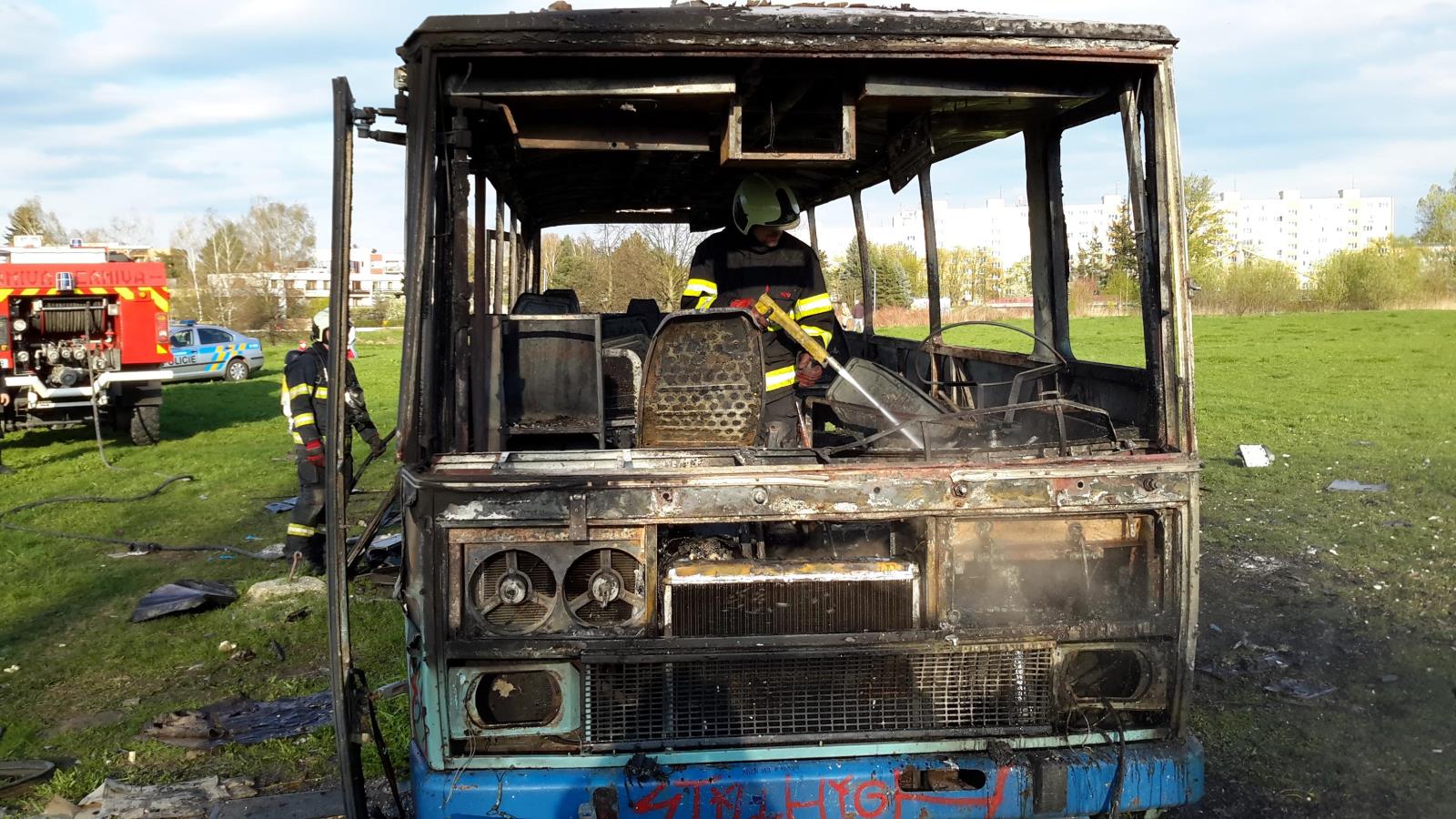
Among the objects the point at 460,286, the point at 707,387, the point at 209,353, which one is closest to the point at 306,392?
the point at 460,286

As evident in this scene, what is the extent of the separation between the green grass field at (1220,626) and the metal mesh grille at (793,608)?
1418 mm

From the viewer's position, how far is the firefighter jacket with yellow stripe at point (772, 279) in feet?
15.0

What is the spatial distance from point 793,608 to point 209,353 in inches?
1001

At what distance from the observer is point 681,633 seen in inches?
110

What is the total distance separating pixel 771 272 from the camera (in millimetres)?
4707

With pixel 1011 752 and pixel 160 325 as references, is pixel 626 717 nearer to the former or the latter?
pixel 1011 752

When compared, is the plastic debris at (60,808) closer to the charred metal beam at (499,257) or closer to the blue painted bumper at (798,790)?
the blue painted bumper at (798,790)

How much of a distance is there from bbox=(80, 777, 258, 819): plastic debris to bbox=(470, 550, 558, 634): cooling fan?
6.19 ft

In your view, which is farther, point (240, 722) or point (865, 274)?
point (865, 274)

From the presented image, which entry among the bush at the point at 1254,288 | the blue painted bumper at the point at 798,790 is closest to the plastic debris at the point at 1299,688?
the blue painted bumper at the point at 798,790

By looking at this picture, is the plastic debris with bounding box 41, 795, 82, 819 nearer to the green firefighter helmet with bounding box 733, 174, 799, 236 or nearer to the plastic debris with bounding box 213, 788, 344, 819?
the plastic debris with bounding box 213, 788, 344, 819

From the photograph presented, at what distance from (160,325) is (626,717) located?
13.1 m

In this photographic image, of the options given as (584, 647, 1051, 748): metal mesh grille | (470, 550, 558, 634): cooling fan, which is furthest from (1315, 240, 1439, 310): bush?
(470, 550, 558, 634): cooling fan

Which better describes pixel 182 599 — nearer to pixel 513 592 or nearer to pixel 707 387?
pixel 707 387
